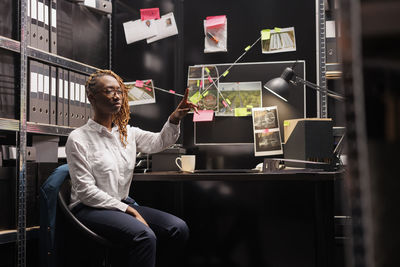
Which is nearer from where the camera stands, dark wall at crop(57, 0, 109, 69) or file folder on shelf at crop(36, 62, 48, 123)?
file folder on shelf at crop(36, 62, 48, 123)

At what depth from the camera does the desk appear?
248cm

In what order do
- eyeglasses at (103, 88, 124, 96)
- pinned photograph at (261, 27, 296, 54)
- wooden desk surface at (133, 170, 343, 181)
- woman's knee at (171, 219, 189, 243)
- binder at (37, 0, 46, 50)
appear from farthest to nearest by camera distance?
pinned photograph at (261, 27, 296, 54)
binder at (37, 0, 46, 50)
eyeglasses at (103, 88, 124, 96)
woman's knee at (171, 219, 189, 243)
wooden desk surface at (133, 170, 343, 181)

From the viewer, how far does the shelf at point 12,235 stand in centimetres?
199

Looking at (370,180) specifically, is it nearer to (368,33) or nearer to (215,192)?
(368,33)

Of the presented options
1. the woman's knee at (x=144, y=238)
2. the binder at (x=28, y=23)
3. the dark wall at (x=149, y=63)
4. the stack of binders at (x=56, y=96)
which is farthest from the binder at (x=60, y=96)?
the woman's knee at (x=144, y=238)

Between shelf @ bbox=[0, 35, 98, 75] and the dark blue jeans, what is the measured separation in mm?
827

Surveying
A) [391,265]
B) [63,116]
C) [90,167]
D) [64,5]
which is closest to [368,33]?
[391,265]

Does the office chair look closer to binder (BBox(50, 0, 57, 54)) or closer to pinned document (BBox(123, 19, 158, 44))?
binder (BBox(50, 0, 57, 54))

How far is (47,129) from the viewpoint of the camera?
2.27 m

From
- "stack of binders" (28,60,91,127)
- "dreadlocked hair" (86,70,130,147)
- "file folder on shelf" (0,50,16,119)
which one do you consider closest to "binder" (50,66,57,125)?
"stack of binders" (28,60,91,127)

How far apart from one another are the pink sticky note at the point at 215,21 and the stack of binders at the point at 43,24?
0.86 meters

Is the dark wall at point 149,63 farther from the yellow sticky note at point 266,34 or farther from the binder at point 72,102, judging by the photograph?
the yellow sticky note at point 266,34

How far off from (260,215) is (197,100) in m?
0.75

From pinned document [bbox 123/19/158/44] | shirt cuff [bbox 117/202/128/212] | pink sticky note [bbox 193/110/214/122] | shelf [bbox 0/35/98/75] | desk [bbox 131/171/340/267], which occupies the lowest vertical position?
desk [bbox 131/171/340/267]
